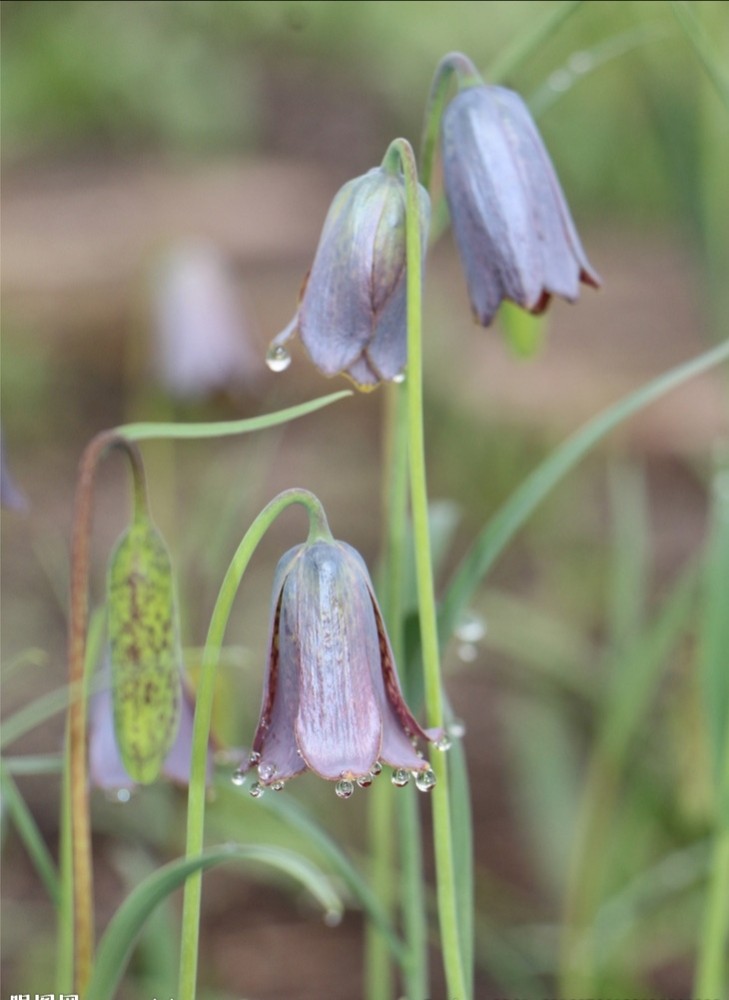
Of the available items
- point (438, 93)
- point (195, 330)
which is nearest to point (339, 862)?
point (438, 93)

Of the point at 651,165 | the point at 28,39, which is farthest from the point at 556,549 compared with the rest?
the point at 28,39

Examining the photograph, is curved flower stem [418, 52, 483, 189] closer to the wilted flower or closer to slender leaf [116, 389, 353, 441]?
the wilted flower

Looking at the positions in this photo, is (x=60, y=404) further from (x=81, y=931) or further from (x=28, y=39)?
(x=81, y=931)

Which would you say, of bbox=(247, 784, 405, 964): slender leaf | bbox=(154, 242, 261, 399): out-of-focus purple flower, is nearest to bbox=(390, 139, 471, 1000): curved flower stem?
bbox=(247, 784, 405, 964): slender leaf

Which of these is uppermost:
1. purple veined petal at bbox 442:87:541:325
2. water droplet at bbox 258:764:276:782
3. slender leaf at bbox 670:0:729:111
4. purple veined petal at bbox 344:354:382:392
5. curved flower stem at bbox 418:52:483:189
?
slender leaf at bbox 670:0:729:111

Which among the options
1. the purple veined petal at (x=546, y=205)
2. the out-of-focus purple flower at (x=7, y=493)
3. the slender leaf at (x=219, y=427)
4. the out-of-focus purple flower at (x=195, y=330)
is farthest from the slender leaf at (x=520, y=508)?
the out-of-focus purple flower at (x=195, y=330)

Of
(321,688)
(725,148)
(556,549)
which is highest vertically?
(725,148)
